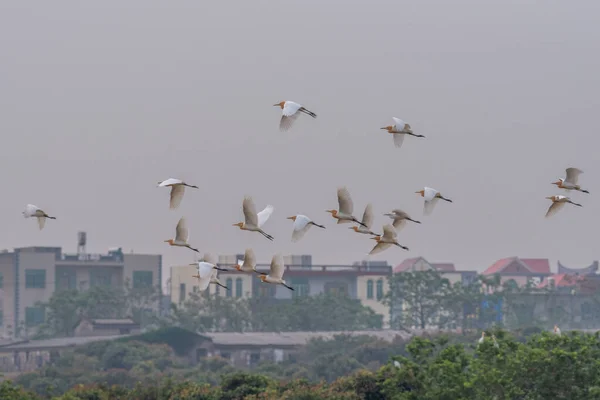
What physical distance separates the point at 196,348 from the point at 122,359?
13557mm

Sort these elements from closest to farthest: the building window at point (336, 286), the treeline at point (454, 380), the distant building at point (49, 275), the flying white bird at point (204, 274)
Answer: the flying white bird at point (204, 274) → the treeline at point (454, 380) → the distant building at point (49, 275) → the building window at point (336, 286)

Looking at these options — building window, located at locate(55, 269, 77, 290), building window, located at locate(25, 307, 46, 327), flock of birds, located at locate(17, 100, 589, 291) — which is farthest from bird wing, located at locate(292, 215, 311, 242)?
building window, located at locate(55, 269, 77, 290)

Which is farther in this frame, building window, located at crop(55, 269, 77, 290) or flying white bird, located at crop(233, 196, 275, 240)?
building window, located at crop(55, 269, 77, 290)

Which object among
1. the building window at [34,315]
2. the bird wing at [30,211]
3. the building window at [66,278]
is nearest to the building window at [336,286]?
the building window at [66,278]

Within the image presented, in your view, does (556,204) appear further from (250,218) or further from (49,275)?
(49,275)

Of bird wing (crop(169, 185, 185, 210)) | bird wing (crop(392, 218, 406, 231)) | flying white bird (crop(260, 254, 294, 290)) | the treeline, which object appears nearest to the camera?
flying white bird (crop(260, 254, 294, 290))

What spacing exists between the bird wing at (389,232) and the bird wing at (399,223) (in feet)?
0.74

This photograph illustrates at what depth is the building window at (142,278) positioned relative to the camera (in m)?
155

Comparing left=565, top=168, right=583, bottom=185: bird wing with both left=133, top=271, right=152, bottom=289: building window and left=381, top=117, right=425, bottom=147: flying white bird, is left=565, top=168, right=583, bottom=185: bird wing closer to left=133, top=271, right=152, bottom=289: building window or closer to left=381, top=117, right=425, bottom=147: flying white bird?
left=381, top=117, right=425, bottom=147: flying white bird

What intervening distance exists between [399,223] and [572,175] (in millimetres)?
3521

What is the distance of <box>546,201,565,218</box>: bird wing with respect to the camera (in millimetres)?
26484

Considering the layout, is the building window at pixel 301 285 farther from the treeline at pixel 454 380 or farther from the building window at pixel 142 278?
the treeline at pixel 454 380

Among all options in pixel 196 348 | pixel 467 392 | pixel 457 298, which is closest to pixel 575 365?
pixel 467 392

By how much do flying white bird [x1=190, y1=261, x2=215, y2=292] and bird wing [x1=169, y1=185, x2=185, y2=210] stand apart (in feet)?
7.14
